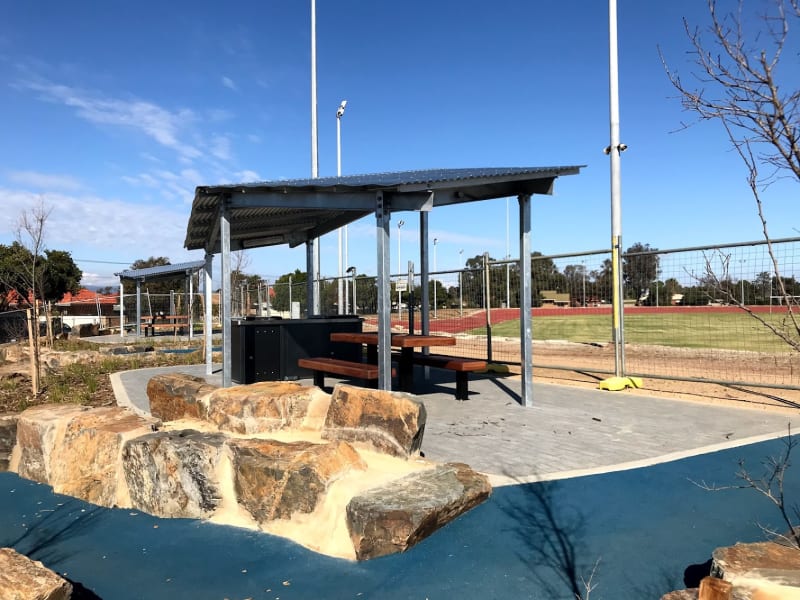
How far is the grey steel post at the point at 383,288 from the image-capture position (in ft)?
20.0

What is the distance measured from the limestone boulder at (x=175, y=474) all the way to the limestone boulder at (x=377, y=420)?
3.12 feet

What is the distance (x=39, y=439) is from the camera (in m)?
5.13

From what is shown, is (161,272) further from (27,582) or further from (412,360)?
(27,582)

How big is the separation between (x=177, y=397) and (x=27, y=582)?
352 centimetres

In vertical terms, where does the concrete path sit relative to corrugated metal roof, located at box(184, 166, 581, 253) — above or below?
below

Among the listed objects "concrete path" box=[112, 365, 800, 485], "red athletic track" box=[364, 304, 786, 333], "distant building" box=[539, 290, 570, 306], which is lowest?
"concrete path" box=[112, 365, 800, 485]

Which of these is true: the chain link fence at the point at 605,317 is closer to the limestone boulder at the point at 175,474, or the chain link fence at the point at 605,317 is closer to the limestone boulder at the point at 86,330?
the limestone boulder at the point at 175,474

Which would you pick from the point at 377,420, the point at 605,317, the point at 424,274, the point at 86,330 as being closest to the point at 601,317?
the point at 605,317

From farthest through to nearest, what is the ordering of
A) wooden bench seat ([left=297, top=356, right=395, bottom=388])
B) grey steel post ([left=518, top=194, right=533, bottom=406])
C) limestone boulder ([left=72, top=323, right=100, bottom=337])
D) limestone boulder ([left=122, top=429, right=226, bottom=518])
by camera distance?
limestone boulder ([left=72, top=323, right=100, bottom=337]), grey steel post ([left=518, top=194, right=533, bottom=406]), wooden bench seat ([left=297, top=356, right=395, bottom=388]), limestone boulder ([left=122, top=429, right=226, bottom=518])

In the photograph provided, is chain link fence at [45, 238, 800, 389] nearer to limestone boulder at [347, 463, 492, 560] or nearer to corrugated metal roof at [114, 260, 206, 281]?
limestone boulder at [347, 463, 492, 560]

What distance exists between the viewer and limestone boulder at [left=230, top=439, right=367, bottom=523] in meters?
3.69

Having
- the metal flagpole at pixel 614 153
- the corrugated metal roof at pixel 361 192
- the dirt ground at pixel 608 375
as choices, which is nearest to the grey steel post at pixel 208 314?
the corrugated metal roof at pixel 361 192

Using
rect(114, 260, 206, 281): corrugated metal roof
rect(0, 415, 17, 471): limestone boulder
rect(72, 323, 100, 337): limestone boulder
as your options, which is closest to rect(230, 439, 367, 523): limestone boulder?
rect(0, 415, 17, 471): limestone boulder

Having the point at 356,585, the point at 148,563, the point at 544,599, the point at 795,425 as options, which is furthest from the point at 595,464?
the point at 148,563
